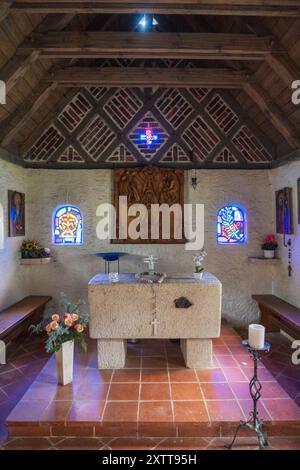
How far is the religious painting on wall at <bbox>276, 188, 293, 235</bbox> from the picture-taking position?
588 centimetres

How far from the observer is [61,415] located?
3.36m

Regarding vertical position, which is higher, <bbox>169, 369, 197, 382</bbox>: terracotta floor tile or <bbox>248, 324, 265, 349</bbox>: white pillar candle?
<bbox>248, 324, 265, 349</bbox>: white pillar candle

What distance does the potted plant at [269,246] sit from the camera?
6445 millimetres

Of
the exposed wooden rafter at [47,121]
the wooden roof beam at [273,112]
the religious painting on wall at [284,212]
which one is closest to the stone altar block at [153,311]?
the religious painting on wall at [284,212]

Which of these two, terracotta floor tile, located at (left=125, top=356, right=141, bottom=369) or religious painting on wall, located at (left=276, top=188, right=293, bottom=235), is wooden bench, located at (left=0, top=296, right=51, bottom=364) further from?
religious painting on wall, located at (left=276, top=188, right=293, bottom=235)

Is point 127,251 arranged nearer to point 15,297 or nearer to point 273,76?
point 15,297

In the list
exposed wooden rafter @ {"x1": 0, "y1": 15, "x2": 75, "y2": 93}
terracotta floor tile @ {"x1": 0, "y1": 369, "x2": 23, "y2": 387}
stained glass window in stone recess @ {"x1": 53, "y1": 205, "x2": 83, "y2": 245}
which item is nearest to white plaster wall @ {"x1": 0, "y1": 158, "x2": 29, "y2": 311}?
stained glass window in stone recess @ {"x1": 53, "y1": 205, "x2": 83, "y2": 245}

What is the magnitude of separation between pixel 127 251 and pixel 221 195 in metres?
2.35

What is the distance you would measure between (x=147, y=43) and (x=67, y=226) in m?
3.84

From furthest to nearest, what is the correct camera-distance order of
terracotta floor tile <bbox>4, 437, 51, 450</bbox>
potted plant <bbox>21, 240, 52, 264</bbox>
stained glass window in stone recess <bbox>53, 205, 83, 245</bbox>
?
stained glass window in stone recess <bbox>53, 205, 83, 245</bbox> < potted plant <bbox>21, 240, 52, 264</bbox> < terracotta floor tile <bbox>4, 437, 51, 450</bbox>

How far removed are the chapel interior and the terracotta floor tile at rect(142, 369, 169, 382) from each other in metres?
0.03

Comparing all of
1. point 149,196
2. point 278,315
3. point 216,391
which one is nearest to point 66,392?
point 216,391

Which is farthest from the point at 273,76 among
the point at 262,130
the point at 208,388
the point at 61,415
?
the point at 61,415
